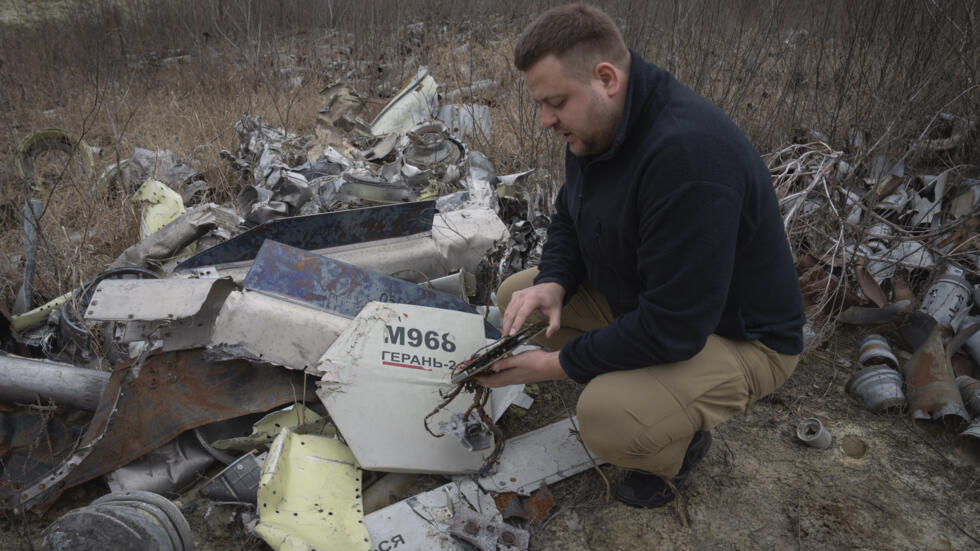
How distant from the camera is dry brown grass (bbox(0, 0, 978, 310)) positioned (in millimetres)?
3605

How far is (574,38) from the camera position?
1.44 m

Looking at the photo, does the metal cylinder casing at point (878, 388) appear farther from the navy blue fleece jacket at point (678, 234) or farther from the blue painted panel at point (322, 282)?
the blue painted panel at point (322, 282)

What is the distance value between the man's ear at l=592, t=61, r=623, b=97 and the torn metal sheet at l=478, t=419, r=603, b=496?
1316mm

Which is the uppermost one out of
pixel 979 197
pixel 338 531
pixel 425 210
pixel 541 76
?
pixel 541 76

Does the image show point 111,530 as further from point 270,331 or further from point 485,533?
point 485,533

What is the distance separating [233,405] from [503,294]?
1.14 m

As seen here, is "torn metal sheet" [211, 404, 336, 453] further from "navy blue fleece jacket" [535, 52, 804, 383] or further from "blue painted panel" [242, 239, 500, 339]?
"navy blue fleece jacket" [535, 52, 804, 383]

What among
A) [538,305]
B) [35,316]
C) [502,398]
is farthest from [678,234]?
[35,316]

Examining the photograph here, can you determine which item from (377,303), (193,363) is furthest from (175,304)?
(377,303)

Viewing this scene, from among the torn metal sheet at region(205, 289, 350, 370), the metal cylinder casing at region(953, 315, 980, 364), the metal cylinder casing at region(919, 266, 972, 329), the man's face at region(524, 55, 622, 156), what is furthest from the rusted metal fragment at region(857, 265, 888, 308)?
the torn metal sheet at region(205, 289, 350, 370)

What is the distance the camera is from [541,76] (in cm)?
150

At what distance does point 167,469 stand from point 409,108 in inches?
139

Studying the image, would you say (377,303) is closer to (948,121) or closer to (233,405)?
(233,405)

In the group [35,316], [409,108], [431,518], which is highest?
[409,108]
